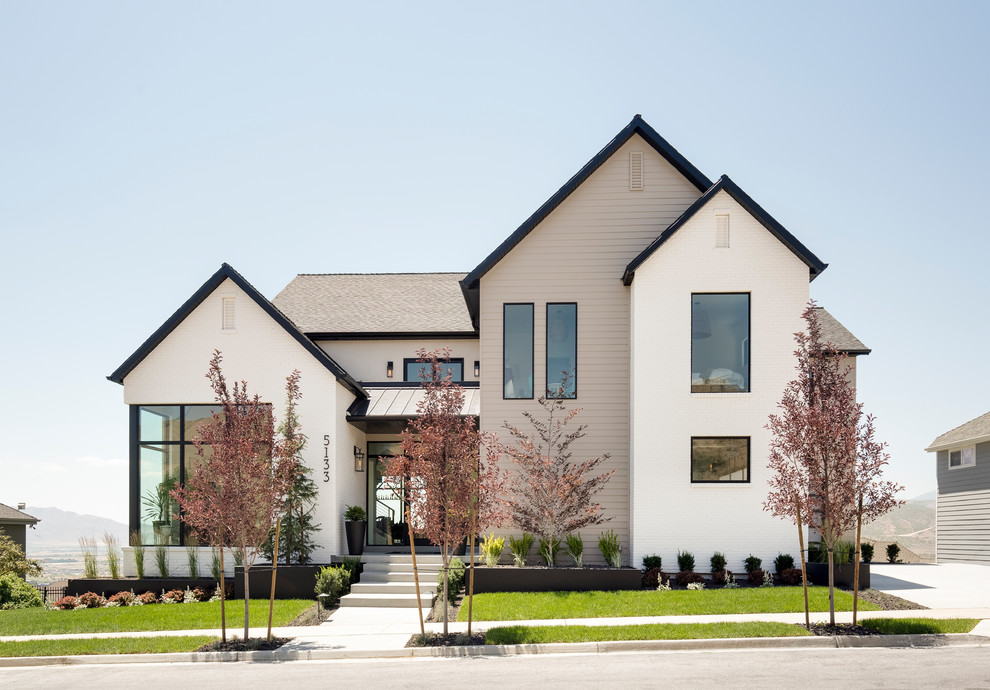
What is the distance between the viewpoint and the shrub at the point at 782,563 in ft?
61.6

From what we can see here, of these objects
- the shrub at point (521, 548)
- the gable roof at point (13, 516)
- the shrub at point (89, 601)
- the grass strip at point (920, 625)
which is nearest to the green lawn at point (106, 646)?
the shrub at point (89, 601)

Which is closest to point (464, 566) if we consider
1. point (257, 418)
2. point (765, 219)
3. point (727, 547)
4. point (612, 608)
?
point (612, 608)

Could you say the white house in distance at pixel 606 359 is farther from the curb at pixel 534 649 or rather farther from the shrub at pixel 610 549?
the curb at pixel 534 649

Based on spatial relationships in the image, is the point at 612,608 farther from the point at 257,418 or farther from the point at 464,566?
the point at 257,418

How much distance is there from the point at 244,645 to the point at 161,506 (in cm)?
841

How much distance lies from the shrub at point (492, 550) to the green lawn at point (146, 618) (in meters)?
3.78

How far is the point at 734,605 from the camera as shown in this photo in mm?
15609

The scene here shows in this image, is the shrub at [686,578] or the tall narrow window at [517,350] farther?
the tall narrow window at [517,350]

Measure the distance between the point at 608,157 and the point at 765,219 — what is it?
13.4 feet

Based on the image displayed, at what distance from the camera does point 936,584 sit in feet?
62.2

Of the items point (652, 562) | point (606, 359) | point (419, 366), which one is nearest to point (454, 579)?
point (652, 562)

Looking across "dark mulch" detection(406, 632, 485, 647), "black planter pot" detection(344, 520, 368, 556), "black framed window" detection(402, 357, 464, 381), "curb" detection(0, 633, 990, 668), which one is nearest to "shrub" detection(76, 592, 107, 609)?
"black planter pot" detection(344, 520, 368, 556)

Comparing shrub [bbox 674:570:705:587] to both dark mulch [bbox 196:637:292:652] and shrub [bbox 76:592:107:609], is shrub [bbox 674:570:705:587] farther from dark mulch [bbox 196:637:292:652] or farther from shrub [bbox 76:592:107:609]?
shrub [bbox 76:592:107:609]

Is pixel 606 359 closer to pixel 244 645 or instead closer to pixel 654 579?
pixel 654 579
